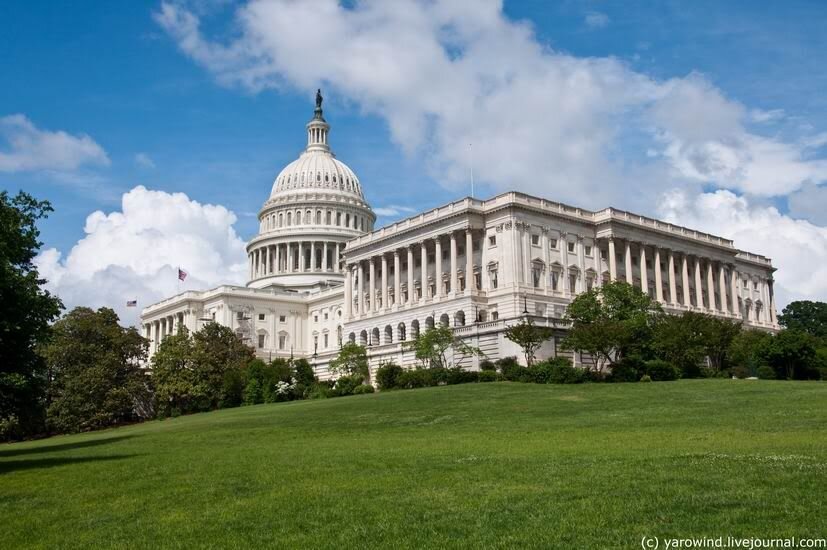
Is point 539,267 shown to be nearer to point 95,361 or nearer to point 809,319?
point 95,361

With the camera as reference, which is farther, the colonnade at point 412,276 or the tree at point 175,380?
the colonnade at point 412,276

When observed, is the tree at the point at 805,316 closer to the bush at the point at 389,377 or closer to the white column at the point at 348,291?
the white column at the point at 348,291

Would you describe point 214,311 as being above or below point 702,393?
above

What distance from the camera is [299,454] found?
1164 inches

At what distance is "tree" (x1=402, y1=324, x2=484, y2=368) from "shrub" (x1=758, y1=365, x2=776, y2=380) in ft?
84.7

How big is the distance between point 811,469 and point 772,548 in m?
7.01

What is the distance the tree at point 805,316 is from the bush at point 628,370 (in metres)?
90.5

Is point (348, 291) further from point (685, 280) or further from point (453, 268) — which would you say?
point (685, 280)

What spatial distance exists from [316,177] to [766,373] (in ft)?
372

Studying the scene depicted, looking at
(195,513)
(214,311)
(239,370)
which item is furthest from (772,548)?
(214,311)

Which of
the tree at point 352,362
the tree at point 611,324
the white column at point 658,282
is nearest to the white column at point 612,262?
the white column at point 658,282

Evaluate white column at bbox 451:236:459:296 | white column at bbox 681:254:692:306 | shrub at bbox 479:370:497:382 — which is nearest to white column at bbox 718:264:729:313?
white column at bbox 681:254:692:306

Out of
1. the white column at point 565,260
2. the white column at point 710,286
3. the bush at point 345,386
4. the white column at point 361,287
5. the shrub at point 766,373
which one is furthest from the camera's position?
the white column at point 361,287

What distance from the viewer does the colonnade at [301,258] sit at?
161125 mm
